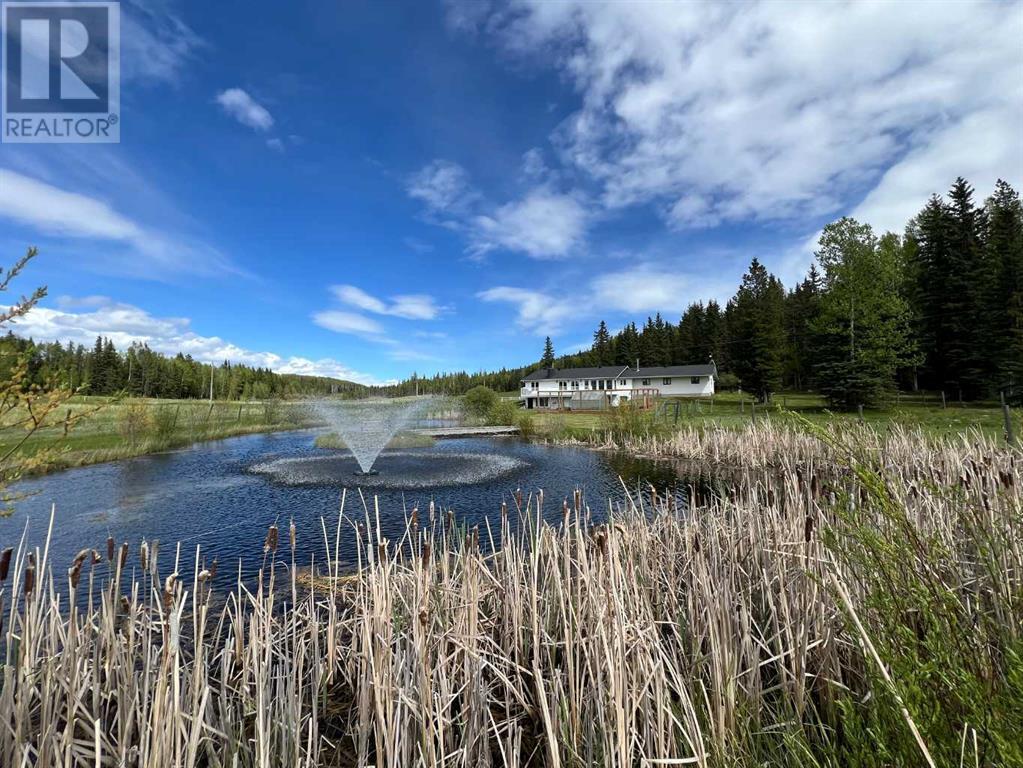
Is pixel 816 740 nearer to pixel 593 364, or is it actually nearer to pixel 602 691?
pixel 602 691

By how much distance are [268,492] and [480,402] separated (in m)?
27.2

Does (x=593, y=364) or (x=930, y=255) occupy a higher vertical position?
(x=930, y=255)

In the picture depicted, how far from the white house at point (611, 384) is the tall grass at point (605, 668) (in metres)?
47.2

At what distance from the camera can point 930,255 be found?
43469mm

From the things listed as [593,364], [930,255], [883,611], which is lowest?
[883,611]

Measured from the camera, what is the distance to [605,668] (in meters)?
2.99

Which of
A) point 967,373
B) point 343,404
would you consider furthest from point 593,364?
point 343,404

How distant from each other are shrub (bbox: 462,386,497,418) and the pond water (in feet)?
50.2

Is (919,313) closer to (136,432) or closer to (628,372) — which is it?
(628,372)

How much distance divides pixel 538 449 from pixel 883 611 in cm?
2376

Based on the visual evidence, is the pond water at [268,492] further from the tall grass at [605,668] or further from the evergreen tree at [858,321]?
the evergreen tree at [858,321]

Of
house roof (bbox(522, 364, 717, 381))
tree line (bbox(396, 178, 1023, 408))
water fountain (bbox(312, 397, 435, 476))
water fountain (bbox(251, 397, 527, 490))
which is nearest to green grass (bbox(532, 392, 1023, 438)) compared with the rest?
tree line (bbox(396, 178, 1023, 408))

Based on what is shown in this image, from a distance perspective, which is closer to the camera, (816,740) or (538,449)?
(816,740)

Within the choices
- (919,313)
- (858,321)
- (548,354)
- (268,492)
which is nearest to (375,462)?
(268,492)
